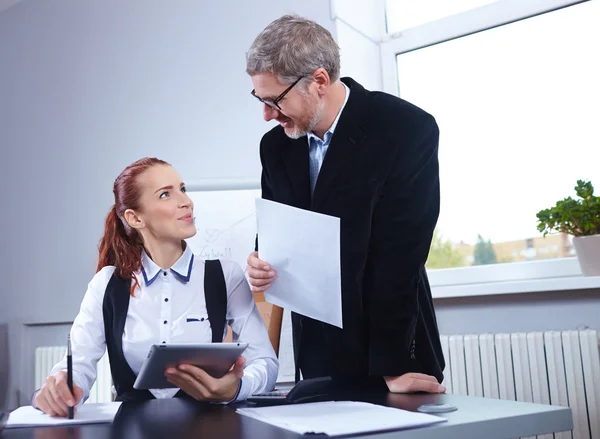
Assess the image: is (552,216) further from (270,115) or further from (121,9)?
(121,9)

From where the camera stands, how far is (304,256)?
1403 millimetres

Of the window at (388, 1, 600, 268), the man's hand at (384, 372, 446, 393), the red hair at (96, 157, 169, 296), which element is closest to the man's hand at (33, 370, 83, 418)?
the red hair at (96, 157, 169, 296)

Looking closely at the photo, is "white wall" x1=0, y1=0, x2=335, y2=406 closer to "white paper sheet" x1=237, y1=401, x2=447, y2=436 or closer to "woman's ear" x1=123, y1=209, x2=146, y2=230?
"woman's ear" x1=123, y1=209, x2=146, y2=230

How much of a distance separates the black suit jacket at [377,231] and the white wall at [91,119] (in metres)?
1.54

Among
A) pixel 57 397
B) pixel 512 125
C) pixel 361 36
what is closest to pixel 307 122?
pixel 57 397

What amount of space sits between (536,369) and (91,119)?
7.93 feet

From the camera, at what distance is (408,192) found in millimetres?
1575

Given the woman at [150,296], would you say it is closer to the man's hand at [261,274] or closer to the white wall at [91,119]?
the man's hand at [261,274]

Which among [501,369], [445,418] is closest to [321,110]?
[445,418]

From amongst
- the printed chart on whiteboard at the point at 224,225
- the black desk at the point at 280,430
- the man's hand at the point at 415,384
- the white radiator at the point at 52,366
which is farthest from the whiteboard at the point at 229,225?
the black desk at the point at 280,430

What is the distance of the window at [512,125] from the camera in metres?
2.77

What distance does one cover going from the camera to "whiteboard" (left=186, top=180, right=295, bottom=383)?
2777 mm

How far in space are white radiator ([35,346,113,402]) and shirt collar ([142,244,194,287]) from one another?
1.50m

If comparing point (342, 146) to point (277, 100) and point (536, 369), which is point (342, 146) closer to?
point (277, 100)
